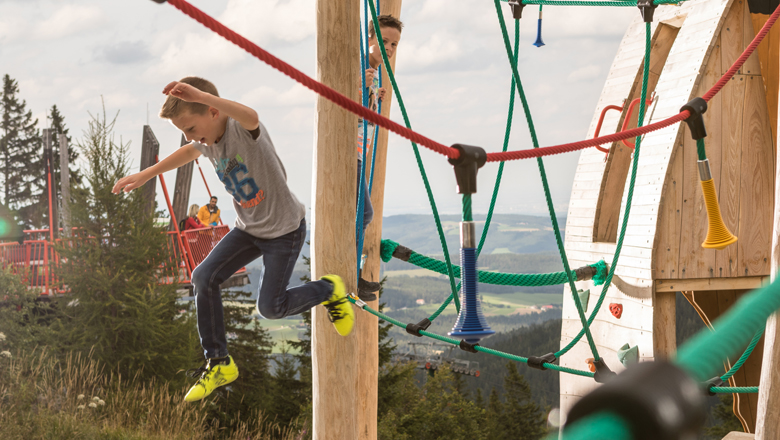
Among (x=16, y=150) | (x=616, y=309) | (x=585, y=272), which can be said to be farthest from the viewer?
(x=16, y=150)

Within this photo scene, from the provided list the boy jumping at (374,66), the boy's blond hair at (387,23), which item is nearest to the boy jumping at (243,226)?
the boy jumping at (374,66)

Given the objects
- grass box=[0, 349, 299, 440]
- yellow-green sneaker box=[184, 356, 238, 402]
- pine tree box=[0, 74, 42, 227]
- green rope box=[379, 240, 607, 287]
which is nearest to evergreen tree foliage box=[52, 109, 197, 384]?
grass box=[0, 349, 299, 440]

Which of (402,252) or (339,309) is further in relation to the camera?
(402,252)

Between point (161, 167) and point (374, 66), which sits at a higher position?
point (374, 66)

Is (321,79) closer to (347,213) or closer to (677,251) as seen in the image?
(347,213)

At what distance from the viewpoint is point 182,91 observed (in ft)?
7.35

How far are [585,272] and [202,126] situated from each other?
4.27 metres

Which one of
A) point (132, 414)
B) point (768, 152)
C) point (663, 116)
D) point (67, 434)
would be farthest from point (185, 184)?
point (768, 152)

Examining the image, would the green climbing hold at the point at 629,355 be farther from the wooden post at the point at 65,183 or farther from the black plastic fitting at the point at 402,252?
the wooden post at the point at 65,183

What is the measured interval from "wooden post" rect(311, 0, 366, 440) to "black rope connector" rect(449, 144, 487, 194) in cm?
103

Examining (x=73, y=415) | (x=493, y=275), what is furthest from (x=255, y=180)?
(x=73, y=415)

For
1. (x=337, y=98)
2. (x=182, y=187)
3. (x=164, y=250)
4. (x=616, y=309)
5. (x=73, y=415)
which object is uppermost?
(x=182, y=187)

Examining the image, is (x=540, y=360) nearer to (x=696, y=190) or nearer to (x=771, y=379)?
(x=771, y=379)

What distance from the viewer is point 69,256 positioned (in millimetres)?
12234
